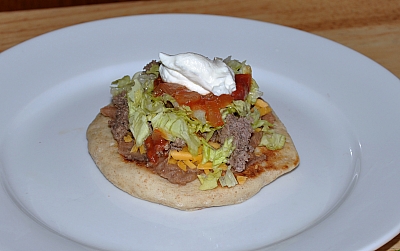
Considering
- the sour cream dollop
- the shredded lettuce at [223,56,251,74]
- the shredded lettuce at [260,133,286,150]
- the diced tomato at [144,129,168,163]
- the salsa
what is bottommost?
the shredded lettuce at [260,133,286,150]

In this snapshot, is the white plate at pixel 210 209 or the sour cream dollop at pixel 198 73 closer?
the white plate at pixel 210 209

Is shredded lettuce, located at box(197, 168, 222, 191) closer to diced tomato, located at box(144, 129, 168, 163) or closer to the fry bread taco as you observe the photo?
the fry bread taco

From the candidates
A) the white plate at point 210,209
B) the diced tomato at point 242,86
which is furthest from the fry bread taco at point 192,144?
the white plate at point 210,209

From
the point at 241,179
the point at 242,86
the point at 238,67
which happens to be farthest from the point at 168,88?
the point at 241,179

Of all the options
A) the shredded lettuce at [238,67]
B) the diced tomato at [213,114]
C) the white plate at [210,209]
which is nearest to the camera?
the white plate at [210,209]

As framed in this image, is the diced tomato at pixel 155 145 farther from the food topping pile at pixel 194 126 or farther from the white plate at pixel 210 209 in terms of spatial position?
the white plate at pixel 210 209

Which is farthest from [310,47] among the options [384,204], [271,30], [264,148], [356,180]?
[384,204]

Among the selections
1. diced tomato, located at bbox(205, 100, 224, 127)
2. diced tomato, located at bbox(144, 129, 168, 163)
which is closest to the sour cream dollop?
diced tomato, located at bbox(205, 100, 224, 127)
